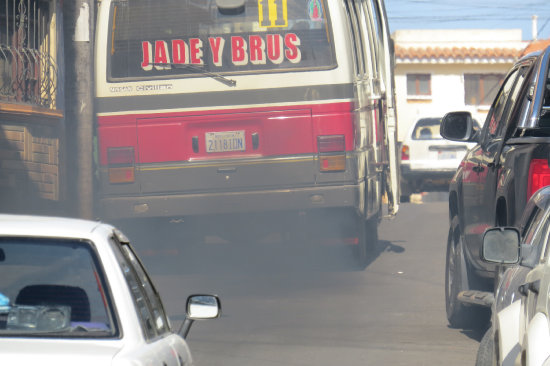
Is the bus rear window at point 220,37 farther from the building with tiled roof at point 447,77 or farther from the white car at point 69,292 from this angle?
the building with tiled roof at point 447,77

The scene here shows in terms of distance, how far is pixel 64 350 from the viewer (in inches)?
148

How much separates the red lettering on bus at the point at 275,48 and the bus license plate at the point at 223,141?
2.77 ft

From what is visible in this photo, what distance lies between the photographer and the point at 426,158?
25531mm

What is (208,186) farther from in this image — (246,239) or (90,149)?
(90,149)

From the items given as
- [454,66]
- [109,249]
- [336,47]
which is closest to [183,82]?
[336,47]

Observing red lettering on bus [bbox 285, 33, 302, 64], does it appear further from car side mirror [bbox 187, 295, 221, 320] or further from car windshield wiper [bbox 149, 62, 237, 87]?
car side mirror [bbox 187, 295, 221, 320]

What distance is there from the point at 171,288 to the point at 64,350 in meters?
8.64

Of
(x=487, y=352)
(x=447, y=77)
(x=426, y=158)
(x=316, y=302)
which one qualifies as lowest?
(x=316, y=302)

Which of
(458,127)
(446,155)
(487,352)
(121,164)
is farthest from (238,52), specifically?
(446,155)

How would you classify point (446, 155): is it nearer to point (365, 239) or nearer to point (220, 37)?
point (365, 239)

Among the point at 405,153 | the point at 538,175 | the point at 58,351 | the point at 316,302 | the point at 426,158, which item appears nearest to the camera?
the point at 58,351

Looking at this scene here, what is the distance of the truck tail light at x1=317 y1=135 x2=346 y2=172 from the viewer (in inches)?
492

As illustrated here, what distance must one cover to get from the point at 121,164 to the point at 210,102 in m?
1.13

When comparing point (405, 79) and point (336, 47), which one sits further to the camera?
point (405, 79)
